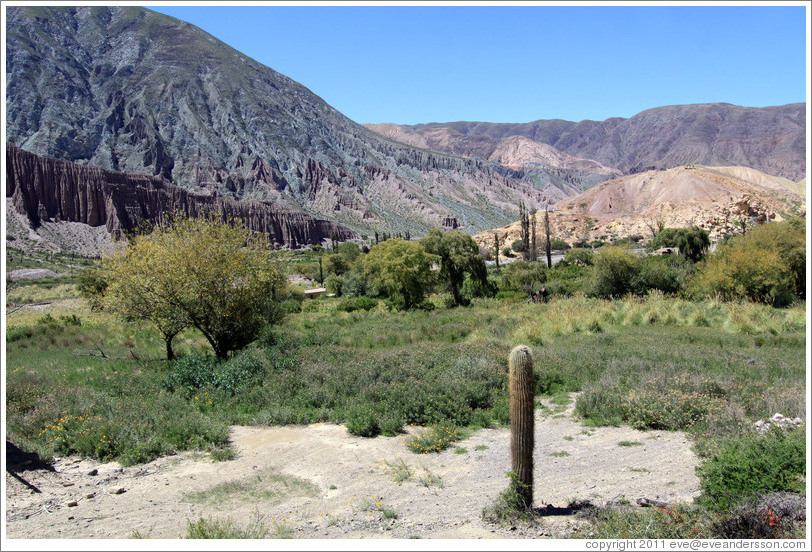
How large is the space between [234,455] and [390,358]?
625 cm

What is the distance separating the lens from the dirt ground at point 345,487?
20.0ft

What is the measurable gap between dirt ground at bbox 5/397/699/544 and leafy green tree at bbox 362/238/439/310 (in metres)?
23.9

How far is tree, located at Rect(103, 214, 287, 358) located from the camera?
49.0 ft

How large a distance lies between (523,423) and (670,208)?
88.1 m

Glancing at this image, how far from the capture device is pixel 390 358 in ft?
47.5

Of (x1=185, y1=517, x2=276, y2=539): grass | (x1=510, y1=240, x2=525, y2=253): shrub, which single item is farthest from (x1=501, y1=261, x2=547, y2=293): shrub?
(x1=185, y1=517, x2=276, y2=539): grass

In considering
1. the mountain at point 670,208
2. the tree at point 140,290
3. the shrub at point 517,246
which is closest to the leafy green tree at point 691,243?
the mountain at point 670,208

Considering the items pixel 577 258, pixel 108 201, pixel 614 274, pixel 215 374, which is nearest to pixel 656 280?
pixel 614 274

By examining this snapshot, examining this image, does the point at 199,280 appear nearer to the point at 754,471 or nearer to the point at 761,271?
the point at 754,471

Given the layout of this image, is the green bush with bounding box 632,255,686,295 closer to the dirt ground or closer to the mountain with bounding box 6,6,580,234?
the dirt ground

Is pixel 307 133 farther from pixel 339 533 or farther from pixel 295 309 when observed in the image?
pixel 339 533

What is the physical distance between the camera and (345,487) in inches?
293

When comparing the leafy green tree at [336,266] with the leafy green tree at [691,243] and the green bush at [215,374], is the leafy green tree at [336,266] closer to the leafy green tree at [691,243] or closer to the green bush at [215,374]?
the leafy green tree at [691,243]

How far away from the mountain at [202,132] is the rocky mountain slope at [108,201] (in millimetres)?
8710
